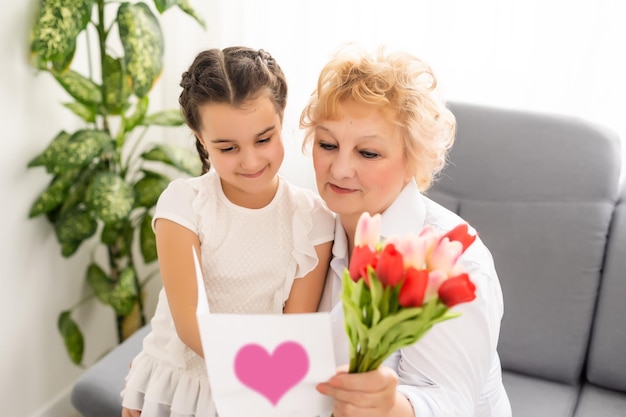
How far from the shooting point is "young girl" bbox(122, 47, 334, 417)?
1.33 meters

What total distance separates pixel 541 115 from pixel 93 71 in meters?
1.51

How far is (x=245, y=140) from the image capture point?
4.36ft

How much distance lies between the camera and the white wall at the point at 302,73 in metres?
2.13

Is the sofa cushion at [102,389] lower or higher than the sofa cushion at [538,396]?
higher

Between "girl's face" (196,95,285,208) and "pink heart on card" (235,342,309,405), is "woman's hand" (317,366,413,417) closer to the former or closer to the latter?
"pink heart on card" (235,342,309,405)

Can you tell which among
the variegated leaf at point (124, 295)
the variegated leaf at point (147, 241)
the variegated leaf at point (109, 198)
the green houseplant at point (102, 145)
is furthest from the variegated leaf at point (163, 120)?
the variegated leaf at point (124, 295)

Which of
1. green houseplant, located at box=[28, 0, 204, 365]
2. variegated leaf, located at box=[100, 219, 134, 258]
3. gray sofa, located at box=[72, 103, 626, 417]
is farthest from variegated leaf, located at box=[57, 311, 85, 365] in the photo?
gray sofa, located at box=[72, 103, 626, 417]

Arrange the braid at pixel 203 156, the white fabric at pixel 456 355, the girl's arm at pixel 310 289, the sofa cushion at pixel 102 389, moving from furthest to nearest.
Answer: the sofa cushion at pixel 102 389 < the braid at pixel 203 156 < the girl's arm at pixel 310 289 < the white fabric at pixel 456 355

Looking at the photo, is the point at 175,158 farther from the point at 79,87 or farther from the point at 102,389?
the point at 102,389

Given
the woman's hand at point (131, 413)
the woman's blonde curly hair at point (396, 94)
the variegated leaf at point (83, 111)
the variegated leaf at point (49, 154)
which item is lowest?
the woman's hand at point (131, 413)

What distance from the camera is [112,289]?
2488 mm

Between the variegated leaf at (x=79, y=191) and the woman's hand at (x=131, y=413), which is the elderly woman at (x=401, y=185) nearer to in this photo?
the woman's hand at (x=131, y=413)

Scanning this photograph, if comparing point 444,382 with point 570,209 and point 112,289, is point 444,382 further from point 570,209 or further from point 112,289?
point 112,289

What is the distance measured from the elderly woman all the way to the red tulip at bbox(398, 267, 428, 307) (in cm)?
43
